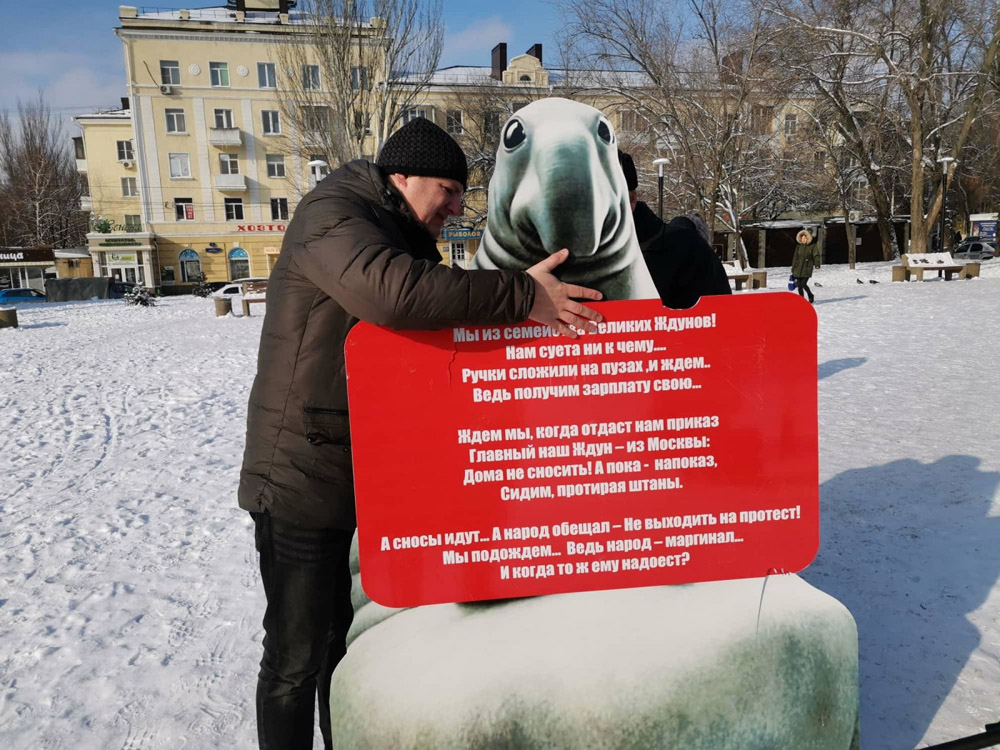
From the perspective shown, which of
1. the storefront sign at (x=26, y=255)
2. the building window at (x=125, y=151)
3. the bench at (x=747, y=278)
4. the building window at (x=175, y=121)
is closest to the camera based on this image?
the bench at (x=747, y=278)

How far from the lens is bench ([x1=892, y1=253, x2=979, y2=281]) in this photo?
18203mm

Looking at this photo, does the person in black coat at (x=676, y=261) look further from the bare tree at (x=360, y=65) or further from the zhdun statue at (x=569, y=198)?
the bare tree at (x=360, y=65)

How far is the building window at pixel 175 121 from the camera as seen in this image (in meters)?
37.1

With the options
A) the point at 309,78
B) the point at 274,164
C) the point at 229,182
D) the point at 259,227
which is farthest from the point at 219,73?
the point at 309,78

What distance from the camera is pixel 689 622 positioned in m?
1.74

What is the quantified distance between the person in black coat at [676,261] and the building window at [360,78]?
20.5 meters

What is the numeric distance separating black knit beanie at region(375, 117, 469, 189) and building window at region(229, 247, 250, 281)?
3878 centimetres

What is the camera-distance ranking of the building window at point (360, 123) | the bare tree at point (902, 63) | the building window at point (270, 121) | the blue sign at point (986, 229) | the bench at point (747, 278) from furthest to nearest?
the building window at point (270, 121), the blue sign at point (986, 229), the building window at point (360, 123), the bare tree at point (902, 63), the bench at point (747, 278)

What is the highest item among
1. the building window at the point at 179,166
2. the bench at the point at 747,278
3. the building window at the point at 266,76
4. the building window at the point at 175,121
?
the building window at the point at 266,76

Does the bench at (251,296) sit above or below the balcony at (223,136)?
below

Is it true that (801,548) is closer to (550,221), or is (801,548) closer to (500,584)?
(500,584)

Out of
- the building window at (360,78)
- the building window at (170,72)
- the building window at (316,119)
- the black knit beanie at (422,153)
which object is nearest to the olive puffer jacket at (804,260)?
the black knit beanie at (422,153)

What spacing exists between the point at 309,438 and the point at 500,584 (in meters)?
0.58

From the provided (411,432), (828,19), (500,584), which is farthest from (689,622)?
(828,19)
